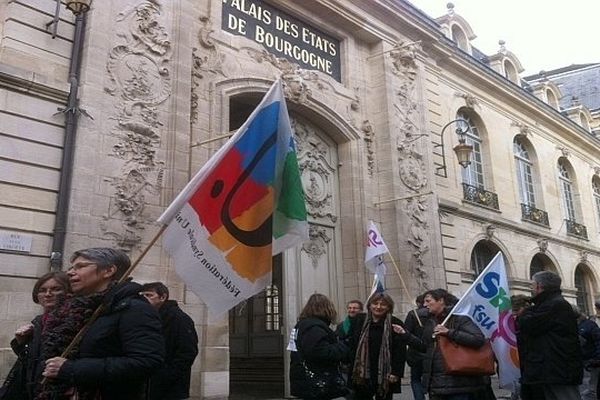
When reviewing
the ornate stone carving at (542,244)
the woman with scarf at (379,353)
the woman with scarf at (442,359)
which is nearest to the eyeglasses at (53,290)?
the woman with scarf at (379,353)

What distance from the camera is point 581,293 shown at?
19.8 meters

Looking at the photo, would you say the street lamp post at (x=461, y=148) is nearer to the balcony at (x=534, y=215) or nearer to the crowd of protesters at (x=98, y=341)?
the balcony at (x=534, y=215)

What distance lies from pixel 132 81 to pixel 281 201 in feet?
15.4

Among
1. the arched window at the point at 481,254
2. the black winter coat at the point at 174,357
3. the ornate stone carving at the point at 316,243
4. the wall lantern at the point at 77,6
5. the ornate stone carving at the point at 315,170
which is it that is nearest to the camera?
the black winter coat at the point at 174,357

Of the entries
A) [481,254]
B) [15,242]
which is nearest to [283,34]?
[15,242]

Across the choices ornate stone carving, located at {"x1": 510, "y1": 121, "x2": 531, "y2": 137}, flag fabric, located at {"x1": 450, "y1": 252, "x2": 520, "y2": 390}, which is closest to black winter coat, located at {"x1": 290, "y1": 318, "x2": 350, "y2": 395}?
flag fabric, located at {"x1": 450, "y1": 252, "x2": 520, "y2": 390}

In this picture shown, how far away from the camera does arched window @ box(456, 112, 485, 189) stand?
1541 centimetres

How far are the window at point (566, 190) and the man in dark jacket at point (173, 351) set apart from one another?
18.5 metres

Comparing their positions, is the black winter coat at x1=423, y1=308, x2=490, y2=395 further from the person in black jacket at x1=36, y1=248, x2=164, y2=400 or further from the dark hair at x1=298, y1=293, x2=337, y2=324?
the person in black jacket at x1=36, y1=248, x2=164, y2=400

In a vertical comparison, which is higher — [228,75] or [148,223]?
[228,75]

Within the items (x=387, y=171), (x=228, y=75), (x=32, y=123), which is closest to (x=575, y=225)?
(x=387, y=171)

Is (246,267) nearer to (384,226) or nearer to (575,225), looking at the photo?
(384,226)

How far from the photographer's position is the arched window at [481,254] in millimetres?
14633

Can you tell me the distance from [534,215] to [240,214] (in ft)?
51.6
